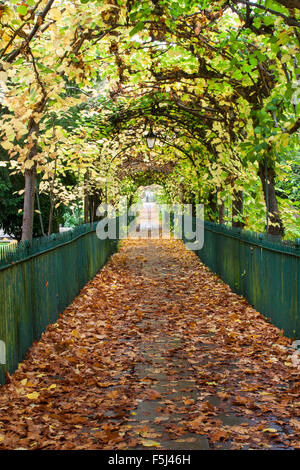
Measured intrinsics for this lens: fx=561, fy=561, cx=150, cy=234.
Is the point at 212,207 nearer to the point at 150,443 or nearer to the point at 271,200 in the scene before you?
the point at 271,200

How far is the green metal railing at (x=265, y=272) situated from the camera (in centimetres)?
750

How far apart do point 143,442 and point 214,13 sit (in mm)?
7560

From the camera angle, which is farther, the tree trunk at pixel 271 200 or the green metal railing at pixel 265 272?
the tree trunk at pixel 271 200

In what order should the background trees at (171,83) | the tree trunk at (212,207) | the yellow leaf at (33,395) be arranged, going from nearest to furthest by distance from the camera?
the yellow leaf at (33,395), the background trees at (171,83), the tree trunk at (212,207)

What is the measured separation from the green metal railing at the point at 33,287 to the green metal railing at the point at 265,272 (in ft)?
11.3

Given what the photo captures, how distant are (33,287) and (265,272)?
154 inches

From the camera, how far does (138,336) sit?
332 inches

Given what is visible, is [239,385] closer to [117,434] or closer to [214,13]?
[117,434]

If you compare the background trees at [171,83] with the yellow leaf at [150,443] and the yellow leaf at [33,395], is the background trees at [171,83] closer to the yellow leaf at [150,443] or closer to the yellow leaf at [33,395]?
the yellow leaf at [33,395]

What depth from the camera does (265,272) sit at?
366 inches

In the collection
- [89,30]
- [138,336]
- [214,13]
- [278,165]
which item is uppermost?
[214,13]

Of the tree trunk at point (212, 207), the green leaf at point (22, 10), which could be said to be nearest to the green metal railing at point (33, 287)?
the green leaf at point (22, 10)

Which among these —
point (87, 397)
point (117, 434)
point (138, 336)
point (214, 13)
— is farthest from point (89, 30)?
point (117, 434)

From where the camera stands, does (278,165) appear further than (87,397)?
Yes
